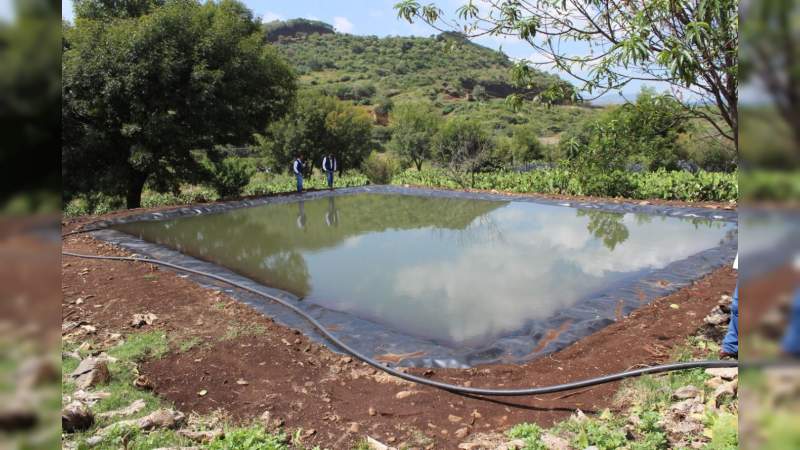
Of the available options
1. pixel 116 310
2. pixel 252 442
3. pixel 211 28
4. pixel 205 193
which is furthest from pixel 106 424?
pixel 205 193

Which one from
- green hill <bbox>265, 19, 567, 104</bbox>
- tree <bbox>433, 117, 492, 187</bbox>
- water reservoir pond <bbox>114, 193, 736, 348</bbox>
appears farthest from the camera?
green hill <bbox>265, 19, 567, 104</bbox>

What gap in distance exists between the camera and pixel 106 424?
262cm

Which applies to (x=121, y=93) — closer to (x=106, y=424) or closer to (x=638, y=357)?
(x=106, y=424)

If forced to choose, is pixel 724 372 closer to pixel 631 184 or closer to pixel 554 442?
pixel 554 442

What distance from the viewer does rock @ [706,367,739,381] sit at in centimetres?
287

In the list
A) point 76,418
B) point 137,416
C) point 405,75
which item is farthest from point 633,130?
point 405,75

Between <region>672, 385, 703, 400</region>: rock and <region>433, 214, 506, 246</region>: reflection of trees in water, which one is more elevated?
<region>433, 214, 506, 246</region>: reflection of trees in water

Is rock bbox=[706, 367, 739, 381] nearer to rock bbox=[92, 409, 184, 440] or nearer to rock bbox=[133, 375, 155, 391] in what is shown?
rock bbox=[92, 409, 184, 440]

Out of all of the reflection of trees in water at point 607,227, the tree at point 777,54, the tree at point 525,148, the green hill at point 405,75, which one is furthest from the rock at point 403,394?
the green hill at point 405,75

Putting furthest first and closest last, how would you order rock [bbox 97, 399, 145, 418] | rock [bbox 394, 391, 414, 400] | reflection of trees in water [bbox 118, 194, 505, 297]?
reflection of trees in water [bbox 118, 194, 505, 297] < rock [bbox 394, 391, 414, 400] < rock [bbox 97, 399, 145, 418]

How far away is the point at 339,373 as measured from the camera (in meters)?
3.56

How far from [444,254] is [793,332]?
6.73 m

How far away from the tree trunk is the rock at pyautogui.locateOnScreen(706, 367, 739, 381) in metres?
12.1

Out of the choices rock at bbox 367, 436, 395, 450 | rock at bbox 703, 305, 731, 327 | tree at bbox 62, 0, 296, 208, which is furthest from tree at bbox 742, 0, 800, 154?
tree at bbox 62, 0, 296, 208
